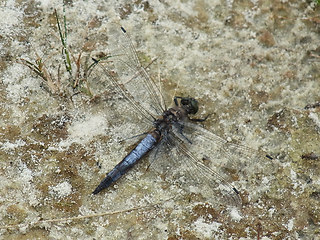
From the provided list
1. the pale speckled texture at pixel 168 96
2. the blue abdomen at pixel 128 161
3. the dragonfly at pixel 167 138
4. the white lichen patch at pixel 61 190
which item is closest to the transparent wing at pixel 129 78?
the dragonfly at pixel 167 138

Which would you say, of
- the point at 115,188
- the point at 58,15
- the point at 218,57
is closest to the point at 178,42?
the point at 218,57

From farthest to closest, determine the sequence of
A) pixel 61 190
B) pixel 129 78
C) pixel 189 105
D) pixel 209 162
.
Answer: pixel 129 78 < pixel 189 105 < pixel 209 162 < pixel 61 190

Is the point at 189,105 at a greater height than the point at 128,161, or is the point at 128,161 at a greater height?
the point at 189,105

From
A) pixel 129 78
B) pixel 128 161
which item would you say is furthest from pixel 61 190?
pixel 129 78

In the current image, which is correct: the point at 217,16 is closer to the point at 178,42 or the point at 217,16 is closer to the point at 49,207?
the point at 178,42

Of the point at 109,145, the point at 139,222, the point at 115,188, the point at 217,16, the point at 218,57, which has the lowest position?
the point at 139,222

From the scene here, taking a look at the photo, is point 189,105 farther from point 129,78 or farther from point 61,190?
point 61,190
